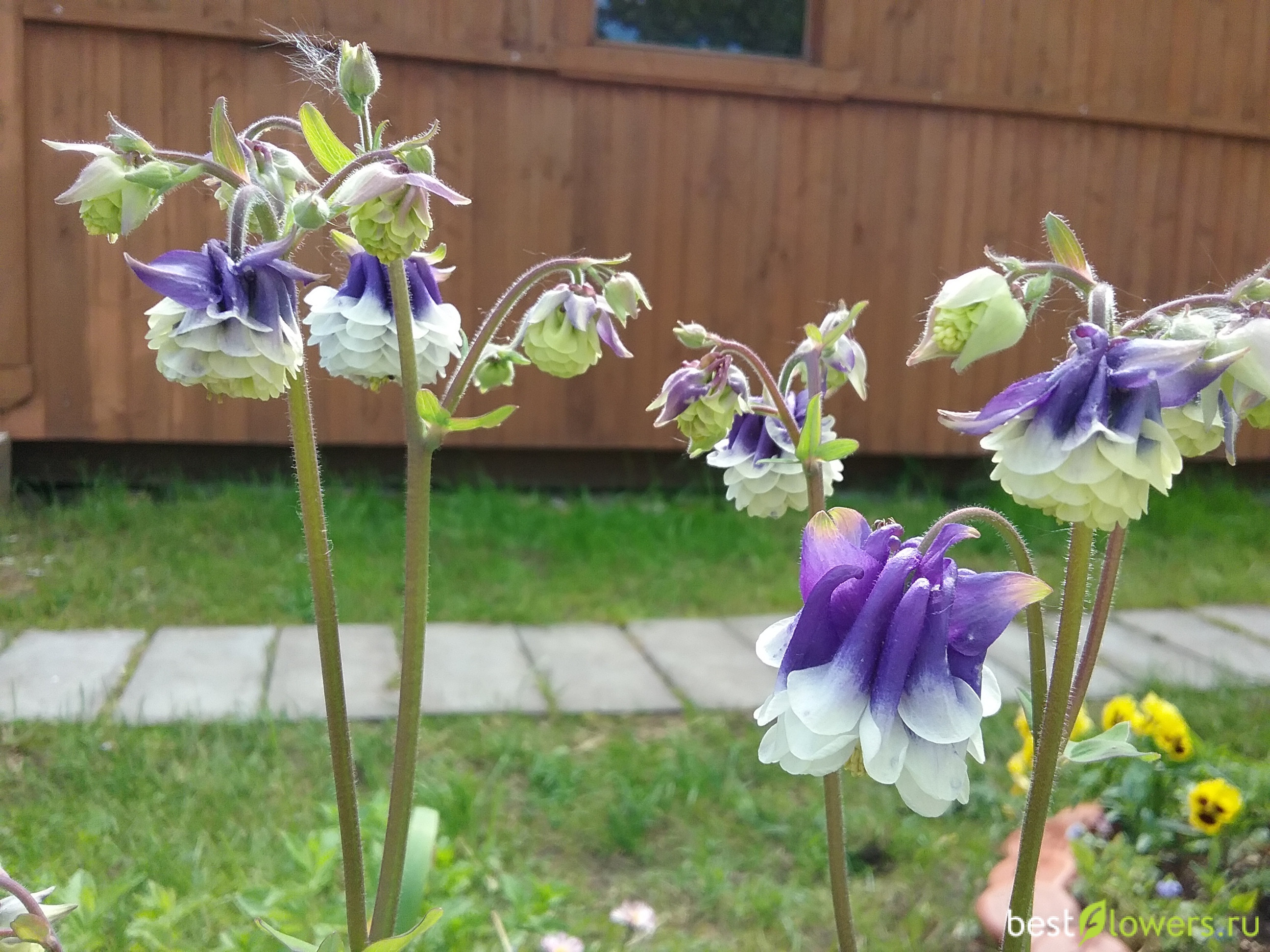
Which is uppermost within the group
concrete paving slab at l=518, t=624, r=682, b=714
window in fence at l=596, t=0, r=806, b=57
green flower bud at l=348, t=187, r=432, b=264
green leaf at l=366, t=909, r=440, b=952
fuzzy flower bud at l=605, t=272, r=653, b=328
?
window in fence at l=596, t=0, r=806, b=57

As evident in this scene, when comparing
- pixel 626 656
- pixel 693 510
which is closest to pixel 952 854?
pixel 626 656

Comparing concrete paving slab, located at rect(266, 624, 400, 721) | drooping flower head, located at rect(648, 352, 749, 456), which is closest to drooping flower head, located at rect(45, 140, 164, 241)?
drooping flower head, located at rect(648, 352, 749, 456)

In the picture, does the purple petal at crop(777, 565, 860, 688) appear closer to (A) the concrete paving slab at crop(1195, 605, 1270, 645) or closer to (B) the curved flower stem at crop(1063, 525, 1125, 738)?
(B) the curved flower stem at crop(1063, 525, 1125, 738)

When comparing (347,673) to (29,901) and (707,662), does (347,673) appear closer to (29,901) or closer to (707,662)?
(707,662)

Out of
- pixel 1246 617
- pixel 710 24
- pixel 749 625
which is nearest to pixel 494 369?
pixel 749 625

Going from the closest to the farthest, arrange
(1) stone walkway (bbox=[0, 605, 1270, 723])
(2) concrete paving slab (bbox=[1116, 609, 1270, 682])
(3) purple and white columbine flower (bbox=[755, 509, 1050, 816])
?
(3) purple and white columbine flower (bbox=[755, 509, 1050, 816]), (1) stone walkway (bbox=[0, 605, 1270, 723]), (2) concrete paving slab (bbox=[1116, 609, 1270, 682])

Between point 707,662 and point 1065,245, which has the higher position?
point 1065,245

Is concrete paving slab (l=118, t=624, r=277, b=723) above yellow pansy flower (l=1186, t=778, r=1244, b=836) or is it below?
below

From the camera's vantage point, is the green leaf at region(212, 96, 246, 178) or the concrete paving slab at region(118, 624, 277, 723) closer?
the green leaf at region(212, 96, 246, 178)
